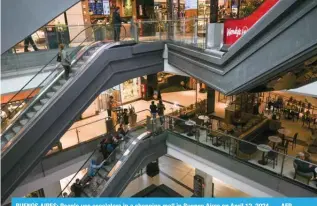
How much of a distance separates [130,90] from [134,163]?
9.57m

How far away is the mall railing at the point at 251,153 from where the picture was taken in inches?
294

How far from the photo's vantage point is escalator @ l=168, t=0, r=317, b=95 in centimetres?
398

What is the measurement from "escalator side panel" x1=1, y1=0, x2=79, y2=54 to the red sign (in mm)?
5288

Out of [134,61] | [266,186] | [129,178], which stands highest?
[134,61]

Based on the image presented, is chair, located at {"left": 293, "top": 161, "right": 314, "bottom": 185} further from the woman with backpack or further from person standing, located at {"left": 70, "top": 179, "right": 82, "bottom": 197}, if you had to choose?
the woman with backpack

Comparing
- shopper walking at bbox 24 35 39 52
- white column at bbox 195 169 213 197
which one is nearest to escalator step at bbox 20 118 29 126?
shopper walking at bbox 24 35 39 52

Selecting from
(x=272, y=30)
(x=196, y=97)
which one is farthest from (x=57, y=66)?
(x=196, y=97)

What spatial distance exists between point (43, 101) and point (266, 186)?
24.8 feet

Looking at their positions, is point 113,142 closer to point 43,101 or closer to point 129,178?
point 129,178

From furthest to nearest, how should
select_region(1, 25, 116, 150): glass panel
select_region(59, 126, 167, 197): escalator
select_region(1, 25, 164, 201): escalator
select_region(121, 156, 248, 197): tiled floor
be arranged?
select_region(121, 156, 248, 197): tiled floor, select_region(59, 126, 167, 197): escalator, select_region(1, 25, 116, 150): glass panel, select_region(1, 25, 164, 201): escalator

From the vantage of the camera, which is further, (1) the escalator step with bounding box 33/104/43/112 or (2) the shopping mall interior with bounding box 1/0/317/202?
(1) the escalator step with bounding box 33/104/43/112

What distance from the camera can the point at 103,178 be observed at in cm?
952

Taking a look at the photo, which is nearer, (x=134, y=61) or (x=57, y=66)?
(x=57, y=66)

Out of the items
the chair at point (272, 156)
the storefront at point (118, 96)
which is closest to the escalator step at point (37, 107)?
the chair at point (272, 156)
